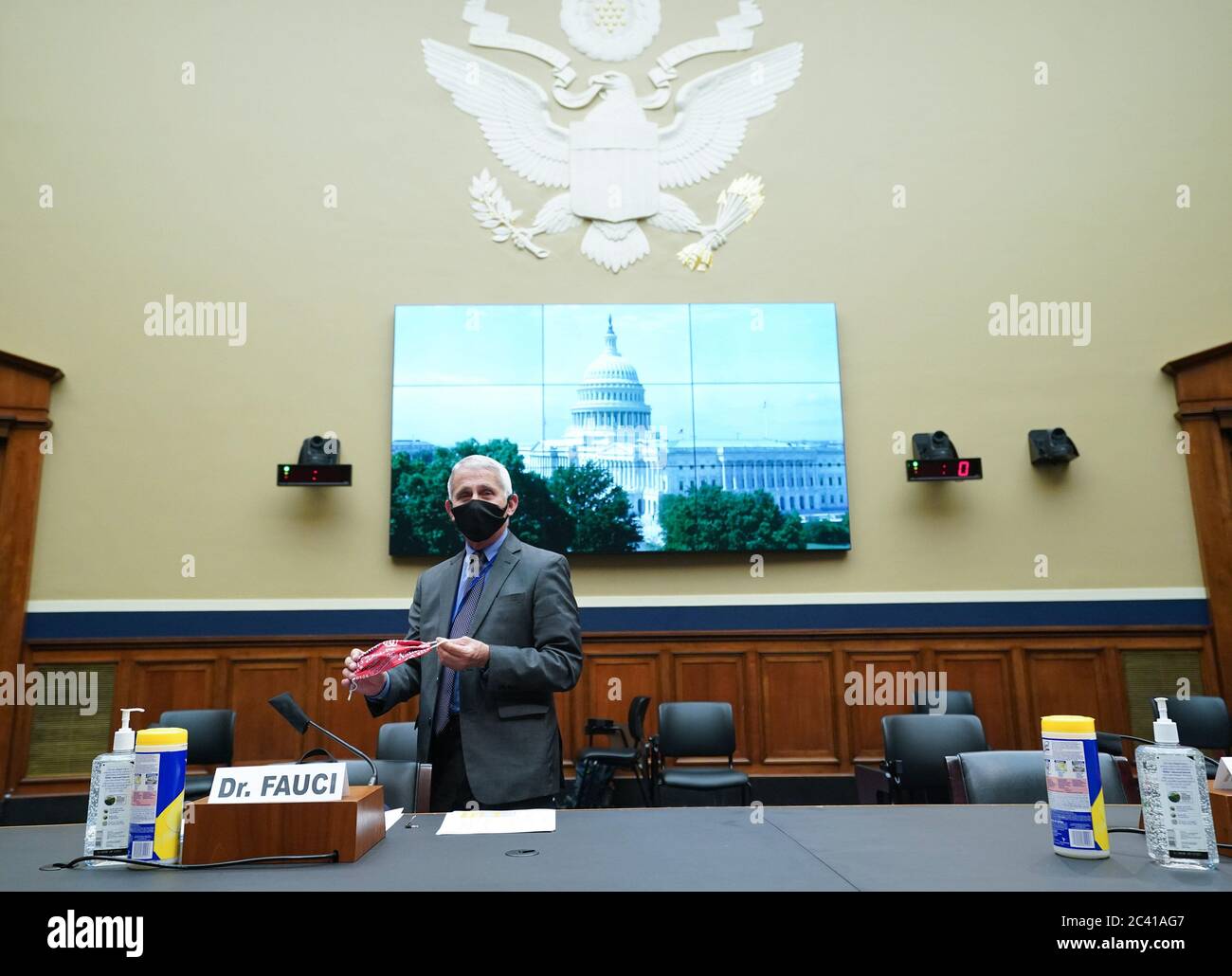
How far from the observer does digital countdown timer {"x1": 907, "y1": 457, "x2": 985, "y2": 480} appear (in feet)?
18.9

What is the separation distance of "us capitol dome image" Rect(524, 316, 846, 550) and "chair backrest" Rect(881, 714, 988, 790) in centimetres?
221

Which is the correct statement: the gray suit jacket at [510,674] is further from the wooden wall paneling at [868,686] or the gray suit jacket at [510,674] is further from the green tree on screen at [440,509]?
the wooden wall paneling at [868,686]

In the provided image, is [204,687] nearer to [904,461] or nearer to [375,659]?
[375,659]

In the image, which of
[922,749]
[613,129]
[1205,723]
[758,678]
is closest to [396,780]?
[922,749]

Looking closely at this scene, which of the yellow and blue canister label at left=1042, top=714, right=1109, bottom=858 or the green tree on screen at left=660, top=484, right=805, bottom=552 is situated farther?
the green tree on screen at left=660, top=484, right=805, bottom=552

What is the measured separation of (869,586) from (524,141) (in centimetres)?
428

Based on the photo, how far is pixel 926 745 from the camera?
3812 millimetres

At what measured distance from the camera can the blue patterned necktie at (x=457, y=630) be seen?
2264mm

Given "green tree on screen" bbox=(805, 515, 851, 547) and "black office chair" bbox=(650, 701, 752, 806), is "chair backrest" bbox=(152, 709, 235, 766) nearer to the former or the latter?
"black office chair" bbox=(650, 701, 752, 806)

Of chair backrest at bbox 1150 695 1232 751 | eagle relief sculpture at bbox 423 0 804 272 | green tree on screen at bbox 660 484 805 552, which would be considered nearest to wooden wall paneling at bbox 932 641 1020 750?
chair backrest at bbox 1150 695 1232 751

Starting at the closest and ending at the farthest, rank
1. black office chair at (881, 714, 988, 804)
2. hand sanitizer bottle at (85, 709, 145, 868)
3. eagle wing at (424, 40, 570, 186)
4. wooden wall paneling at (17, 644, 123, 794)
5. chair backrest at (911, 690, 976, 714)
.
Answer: hand sanitizer bottle at (85, 709, 145, 868), black office chair at (881, 714, 988, 804), chair backrest at (911, 690, 976, 714), wooden wall paneling at (17, 644, 123, 794), eagle wing at (424, 40, 570, 186)

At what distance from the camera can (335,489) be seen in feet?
19.3

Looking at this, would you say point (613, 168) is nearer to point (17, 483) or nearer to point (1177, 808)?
point (17, 483)

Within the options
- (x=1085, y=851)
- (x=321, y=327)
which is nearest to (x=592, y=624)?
(x=321, y=327)
